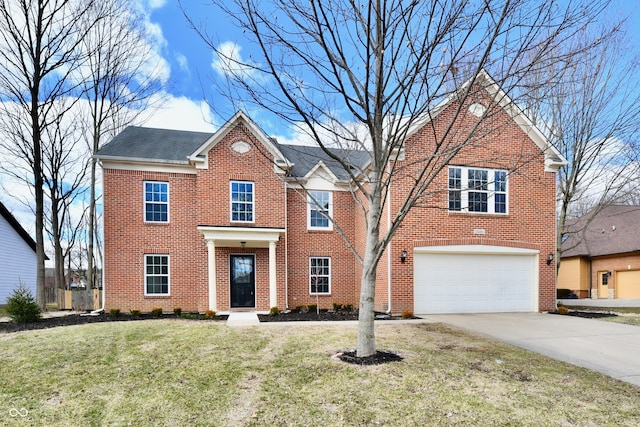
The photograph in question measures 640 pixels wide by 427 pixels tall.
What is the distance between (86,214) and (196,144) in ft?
65.4

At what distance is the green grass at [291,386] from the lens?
180 inches

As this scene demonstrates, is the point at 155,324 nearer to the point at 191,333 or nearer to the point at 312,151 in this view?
the point at 191,333

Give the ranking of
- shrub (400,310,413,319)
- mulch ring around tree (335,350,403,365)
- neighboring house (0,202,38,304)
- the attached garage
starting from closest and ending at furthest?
mulch ring around tree (335,350,403,365) < shrub (400,310,413,319) < neighboring house (0,202,38,304) < the attached garage

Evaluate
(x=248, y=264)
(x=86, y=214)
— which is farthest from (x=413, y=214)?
(x=86, y=214)

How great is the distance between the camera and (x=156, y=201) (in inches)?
533

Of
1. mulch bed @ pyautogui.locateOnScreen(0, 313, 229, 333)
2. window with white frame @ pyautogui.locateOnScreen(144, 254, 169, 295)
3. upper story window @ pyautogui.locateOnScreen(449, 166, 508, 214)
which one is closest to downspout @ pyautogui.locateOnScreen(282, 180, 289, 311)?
mulch bed @ pyautogui.locateOnScreen(0, 313, 229, 333)

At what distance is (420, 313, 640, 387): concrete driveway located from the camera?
6.57 metres

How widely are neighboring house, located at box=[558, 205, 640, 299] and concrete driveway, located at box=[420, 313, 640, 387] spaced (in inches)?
543

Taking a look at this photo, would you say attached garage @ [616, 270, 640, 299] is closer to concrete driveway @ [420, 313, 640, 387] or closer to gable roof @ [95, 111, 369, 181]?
concrete driveway @ [420, 313, 640, 387]

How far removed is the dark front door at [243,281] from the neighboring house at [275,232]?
37mm

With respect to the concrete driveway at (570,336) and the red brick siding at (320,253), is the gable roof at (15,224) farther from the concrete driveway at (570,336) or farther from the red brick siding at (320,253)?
the concrete driveway at (570,336)


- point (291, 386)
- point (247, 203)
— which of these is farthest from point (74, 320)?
point (291, 386)

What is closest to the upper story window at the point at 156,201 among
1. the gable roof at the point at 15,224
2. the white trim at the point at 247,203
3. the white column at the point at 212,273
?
the white column at the point at 212,273

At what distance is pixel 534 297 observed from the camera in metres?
13.1
